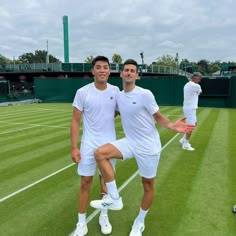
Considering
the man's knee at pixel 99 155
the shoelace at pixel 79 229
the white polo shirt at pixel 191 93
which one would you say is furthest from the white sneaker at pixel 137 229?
the white polo shirt at pixel 191 93

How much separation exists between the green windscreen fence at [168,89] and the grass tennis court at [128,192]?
16766mm

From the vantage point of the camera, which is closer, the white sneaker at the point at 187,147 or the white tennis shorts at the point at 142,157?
the white tennis shorts at the point at 142,157

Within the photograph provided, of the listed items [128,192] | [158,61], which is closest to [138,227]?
[128,192]

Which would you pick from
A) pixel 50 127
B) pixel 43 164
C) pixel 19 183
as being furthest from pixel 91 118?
pixel 50 127

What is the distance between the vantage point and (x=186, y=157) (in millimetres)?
9086

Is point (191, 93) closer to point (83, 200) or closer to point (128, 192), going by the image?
point (128, 192)

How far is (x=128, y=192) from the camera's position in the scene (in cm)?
631

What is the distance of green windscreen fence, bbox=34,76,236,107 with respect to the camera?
26719 millimetres

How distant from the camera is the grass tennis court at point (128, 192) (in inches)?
189

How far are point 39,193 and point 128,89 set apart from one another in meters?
3.12

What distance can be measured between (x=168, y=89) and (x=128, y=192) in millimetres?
23255

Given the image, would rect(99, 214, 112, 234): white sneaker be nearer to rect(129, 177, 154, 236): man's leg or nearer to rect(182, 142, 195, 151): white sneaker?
rect(129, 177, 154, 236): man's leg

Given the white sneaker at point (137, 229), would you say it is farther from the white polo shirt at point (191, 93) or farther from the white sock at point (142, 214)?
the white polo shirt at point (191, 93)

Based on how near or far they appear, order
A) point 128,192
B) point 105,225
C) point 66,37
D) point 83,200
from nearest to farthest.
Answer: point 83,200 < point 105,225 < point 128,192 < point 66,37
